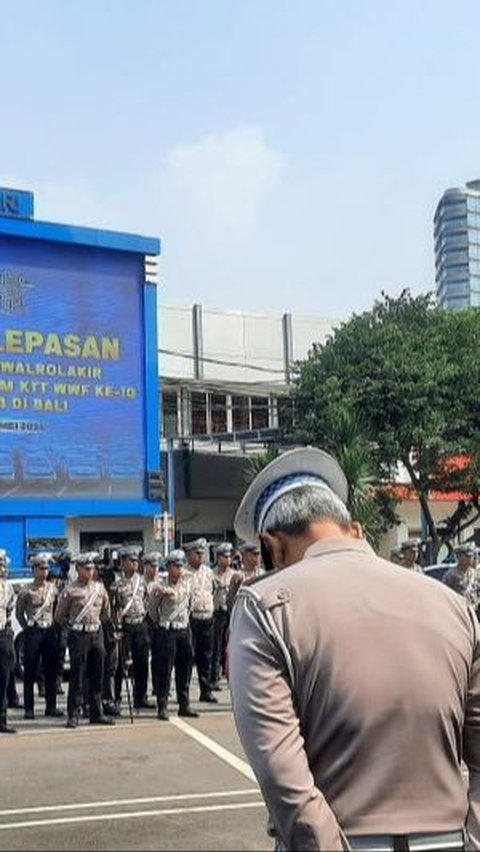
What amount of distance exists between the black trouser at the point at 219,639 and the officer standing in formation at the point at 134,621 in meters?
1.10

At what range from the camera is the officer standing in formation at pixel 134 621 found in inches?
481

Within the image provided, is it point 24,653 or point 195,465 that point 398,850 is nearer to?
point 24,653

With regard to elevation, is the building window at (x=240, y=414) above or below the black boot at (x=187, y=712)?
above

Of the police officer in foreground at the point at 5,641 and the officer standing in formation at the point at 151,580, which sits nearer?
the police officer in foreground at the point at 5,641

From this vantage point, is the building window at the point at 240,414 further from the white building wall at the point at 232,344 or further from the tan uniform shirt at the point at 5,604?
the tan uniform shirt at the point at 5,604

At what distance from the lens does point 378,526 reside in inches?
996

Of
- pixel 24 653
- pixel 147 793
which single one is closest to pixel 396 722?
pixel 147 793

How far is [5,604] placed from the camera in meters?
11.4

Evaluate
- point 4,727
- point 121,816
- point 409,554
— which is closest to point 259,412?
point 409,554

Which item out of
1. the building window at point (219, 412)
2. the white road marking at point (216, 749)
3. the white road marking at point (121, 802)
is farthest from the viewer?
the building window at point (219, 412)

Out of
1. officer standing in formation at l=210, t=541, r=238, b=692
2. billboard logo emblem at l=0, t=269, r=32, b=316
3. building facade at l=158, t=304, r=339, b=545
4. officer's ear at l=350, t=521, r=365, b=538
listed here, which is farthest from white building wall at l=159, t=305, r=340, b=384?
officer's ear at l=350, t=521, r=365, b=538

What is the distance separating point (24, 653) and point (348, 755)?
10201 millimetres

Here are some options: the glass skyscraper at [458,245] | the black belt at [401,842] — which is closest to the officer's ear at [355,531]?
the black belt at [401,842]

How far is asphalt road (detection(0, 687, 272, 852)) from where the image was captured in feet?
20.6
